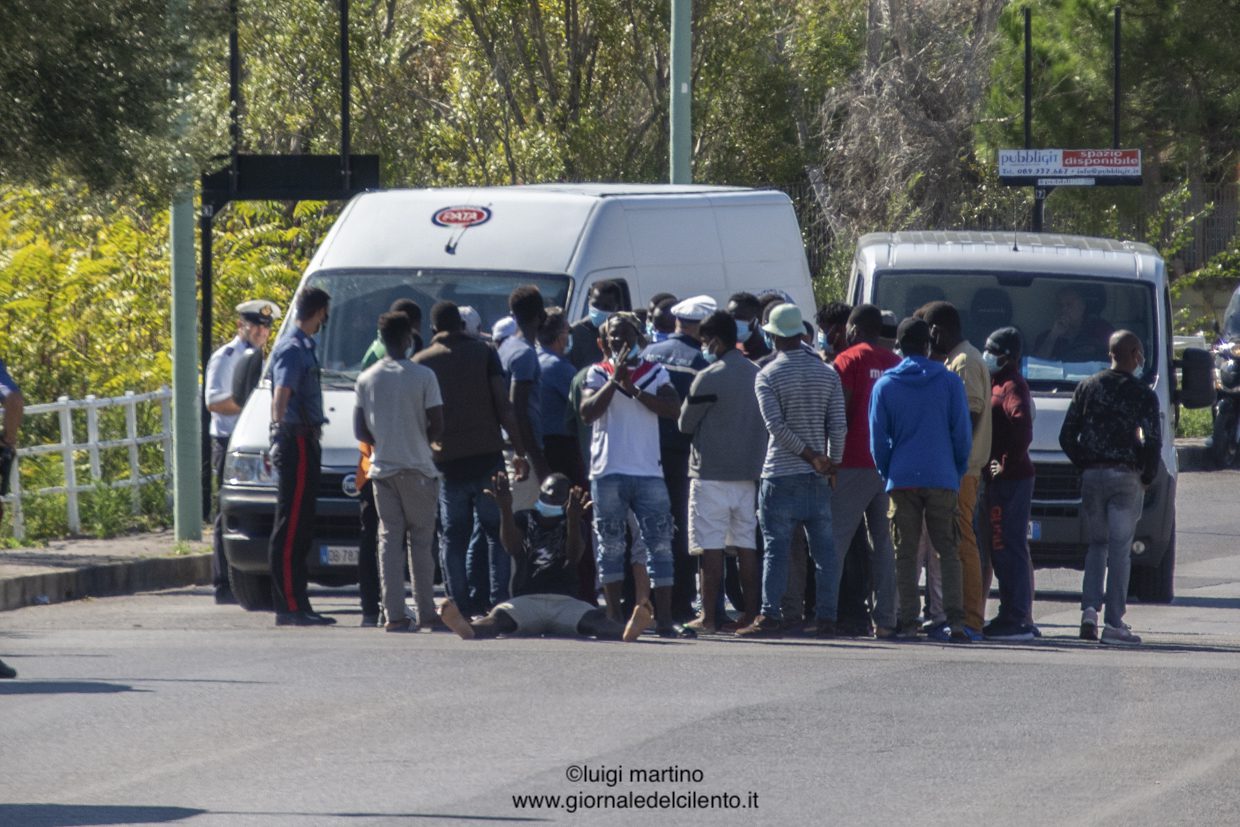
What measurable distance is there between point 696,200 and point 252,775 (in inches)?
319

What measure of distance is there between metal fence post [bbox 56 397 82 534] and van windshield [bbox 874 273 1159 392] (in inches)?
242

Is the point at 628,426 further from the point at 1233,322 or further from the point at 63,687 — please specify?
the point at 1233,322

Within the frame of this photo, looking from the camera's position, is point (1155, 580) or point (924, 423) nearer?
point (924, 423)

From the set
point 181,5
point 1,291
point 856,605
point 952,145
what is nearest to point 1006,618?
point 856,605

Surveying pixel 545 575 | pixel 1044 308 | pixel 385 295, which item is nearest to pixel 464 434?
pixel 545 575

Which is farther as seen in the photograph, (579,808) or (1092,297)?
(1092,297)

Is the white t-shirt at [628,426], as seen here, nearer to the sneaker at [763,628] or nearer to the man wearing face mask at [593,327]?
the sneaker at [763,628]

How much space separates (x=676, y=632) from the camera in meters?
11.6

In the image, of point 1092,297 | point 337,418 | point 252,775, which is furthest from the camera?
point 1092,297

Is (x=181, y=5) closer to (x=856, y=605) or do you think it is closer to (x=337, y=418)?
(x=337, y=418)

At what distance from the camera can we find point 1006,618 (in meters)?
11.9

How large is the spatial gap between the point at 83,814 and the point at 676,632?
4973 mm

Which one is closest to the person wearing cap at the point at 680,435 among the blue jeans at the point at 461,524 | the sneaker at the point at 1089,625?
the blue jeans at the point at 461,524

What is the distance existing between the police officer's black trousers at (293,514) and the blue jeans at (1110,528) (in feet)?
13.7
